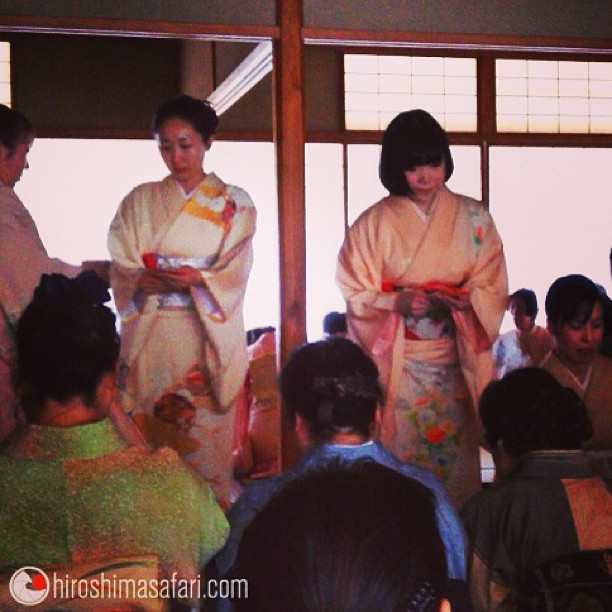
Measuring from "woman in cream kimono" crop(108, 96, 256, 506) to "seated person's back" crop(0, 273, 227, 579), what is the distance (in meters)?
1.97

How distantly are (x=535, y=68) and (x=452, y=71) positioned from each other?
751 mm

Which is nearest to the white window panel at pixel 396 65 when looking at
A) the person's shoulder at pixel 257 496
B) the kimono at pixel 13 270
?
the kimono at pixel 13 270

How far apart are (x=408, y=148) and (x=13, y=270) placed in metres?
1.80

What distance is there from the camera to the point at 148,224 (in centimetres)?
442

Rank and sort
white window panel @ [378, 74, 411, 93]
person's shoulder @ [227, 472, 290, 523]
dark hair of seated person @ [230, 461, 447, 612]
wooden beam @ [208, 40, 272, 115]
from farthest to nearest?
white window panel @ [378, 74, 411, 93]
wooden beam @ [208, 40, 272, 115]
person's shoulder @ [227, 472, 290, 523]
dark hair of seated person @ [230, 461, 447, 612]

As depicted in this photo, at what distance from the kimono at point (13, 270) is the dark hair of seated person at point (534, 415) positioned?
204 centimetres

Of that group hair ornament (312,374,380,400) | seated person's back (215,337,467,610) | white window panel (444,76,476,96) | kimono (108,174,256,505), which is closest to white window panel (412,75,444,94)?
white window panel (444,76,476,96)

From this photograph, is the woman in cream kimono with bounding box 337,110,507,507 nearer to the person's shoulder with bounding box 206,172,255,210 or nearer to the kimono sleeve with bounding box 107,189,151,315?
the person's shoulder with bounding box 206,172,255,210

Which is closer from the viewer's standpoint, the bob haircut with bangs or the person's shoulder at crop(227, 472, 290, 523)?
the person's shoulder at crop(227, 472, 290, 523)

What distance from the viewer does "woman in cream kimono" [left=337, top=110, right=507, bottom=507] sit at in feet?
15.1

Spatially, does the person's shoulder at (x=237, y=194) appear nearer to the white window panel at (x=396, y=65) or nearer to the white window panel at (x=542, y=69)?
the white window panel at (x=396, y=65)

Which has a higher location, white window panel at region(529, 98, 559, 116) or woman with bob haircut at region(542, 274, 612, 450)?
white window panel at region(529, 98, 559, 116)

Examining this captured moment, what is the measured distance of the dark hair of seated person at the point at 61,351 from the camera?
234cm

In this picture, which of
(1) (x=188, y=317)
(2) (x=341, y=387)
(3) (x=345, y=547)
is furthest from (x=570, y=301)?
(3) (x=345, y=547)
